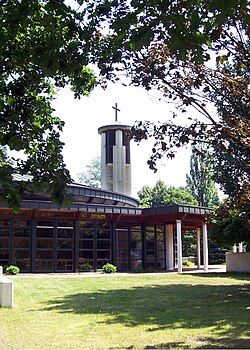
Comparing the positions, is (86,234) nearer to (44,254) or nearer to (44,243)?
(44,243)

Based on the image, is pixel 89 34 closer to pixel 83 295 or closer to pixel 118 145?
pixel 83 295

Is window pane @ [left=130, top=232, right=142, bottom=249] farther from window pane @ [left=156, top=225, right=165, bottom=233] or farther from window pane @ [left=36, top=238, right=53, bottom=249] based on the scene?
window pane @ [left=36, top=238, right=53, bottom=249]

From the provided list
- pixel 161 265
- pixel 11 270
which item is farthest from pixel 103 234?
pixel 11 270

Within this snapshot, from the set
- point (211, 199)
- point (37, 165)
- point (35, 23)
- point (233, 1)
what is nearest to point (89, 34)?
point (35, 23)

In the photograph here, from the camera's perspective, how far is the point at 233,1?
362 cm

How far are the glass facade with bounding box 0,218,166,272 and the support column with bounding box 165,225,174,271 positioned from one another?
6.05 feet

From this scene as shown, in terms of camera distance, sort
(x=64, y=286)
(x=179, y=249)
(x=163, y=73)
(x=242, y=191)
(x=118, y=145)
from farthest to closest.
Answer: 1. (x=118, y=145)
2. (x=179, y=249)
3. (x=64, y=286)
4. (x=242, y=191)
5. (x=163, y=73)

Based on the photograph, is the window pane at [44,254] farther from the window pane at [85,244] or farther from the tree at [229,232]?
the tree at [229,232]

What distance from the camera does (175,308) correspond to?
38.5 ft

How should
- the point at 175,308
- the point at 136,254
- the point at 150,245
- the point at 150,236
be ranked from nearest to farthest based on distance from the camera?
the point at 175,308
the point at 136,254
the point at 150,245
the point at 150,236

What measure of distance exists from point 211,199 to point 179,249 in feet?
121

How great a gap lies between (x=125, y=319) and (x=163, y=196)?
52210 millimetres

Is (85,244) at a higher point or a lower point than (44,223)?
lower

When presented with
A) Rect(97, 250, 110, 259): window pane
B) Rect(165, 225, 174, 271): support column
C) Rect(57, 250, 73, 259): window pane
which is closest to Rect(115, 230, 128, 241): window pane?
Rect(97, 250, 110, 259): window pane
